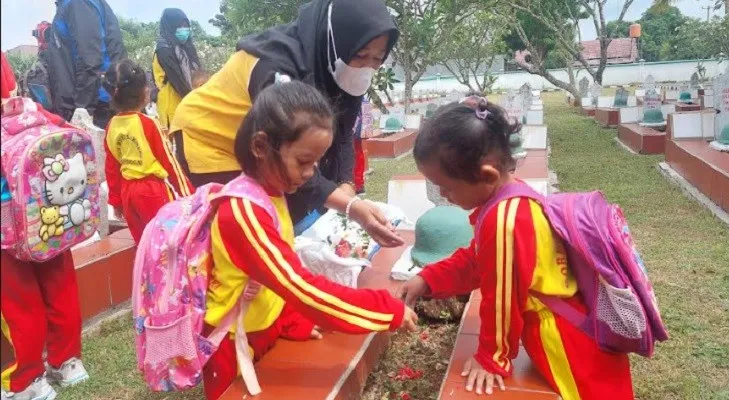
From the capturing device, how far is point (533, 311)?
1.95m

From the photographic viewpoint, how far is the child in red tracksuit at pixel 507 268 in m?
1.83

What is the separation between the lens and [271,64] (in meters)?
2.29

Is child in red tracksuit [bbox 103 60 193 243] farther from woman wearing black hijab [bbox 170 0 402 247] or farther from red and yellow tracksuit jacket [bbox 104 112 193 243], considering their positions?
woman wearing black hijab [bbox 170 0 402 247]

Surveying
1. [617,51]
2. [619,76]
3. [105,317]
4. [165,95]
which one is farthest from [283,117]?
[617,51]

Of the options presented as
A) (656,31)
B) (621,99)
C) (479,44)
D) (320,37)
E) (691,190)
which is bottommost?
(691,190)

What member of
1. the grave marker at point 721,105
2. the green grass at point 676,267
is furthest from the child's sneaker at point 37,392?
the grave marker at point 721,105

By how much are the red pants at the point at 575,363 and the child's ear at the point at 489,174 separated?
411 mm

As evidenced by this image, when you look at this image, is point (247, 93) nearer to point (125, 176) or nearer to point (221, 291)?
point (221, 291)

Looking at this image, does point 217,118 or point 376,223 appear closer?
point 376,223

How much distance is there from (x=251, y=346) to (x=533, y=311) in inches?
35.3

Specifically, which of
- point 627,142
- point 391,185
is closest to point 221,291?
point 391,185

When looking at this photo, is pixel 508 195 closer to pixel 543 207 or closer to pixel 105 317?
pixel 543 207

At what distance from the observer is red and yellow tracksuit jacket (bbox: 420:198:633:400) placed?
5.98ft

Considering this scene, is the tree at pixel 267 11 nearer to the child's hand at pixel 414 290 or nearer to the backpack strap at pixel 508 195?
the child's hand at pixel 414 290
